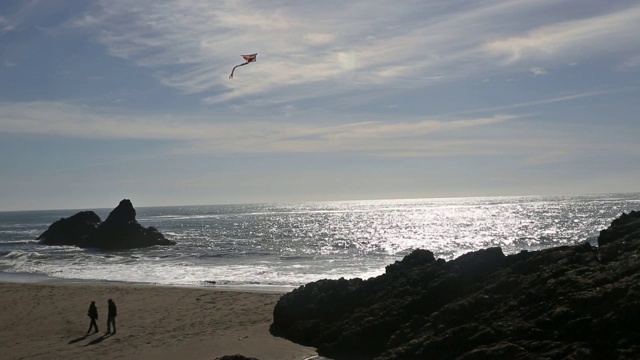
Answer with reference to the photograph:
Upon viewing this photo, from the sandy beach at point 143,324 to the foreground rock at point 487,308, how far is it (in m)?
1.48

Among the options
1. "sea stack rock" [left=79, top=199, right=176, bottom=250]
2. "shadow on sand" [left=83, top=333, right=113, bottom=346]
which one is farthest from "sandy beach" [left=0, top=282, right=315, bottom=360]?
"sea stack rock" [left=79, top=199, right=176, bottom=250]

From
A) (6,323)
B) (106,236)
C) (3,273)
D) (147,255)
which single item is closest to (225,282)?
(6,323)

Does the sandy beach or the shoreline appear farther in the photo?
the shoreline

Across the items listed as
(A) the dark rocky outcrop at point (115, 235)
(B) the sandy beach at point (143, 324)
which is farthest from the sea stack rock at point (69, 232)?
(B) the sandy beach at point (143, 324)

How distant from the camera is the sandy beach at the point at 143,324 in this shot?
1594cm

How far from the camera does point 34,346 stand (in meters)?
17.3

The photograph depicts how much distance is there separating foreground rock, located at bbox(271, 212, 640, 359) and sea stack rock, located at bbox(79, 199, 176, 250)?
168 ft

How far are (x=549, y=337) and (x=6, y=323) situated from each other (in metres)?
19.6

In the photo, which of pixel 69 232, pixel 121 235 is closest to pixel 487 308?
pixel 121 235

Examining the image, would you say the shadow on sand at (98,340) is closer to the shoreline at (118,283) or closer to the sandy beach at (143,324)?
the sandy beach at (143,324)

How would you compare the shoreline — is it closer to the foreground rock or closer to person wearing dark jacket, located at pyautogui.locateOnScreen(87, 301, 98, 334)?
person wearing dark jacket, located at pyautogui.locateOnScreen(87, 301, 98, 334)

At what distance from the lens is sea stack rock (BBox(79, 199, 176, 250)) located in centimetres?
6500

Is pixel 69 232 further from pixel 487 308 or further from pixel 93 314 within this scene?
pixel 487 308

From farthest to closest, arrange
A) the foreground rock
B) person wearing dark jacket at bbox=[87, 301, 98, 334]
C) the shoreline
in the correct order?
the shoreline, person wearing dark jacket at bbox=[87, 301, 98, 334], the foreground rock
